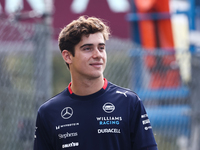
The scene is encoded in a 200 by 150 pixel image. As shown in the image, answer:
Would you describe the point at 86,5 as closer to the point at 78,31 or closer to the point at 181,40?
the point at 181,40

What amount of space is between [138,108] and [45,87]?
1868 millimetres

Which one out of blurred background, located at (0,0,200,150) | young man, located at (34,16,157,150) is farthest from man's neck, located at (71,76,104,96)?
blurred background, located at (0,0,200,150)

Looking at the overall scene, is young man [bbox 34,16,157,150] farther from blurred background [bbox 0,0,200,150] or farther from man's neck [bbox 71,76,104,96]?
blurred background [bbox 0,0,200,150]

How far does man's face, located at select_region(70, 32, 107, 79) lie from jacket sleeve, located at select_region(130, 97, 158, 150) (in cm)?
39

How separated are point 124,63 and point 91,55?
3.27 meters

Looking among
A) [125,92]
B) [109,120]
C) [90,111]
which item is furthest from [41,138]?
[125,92]

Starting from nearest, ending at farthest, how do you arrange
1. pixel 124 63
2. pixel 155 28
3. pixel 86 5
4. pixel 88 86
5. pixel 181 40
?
pixel 88 86, pixel 124 63, pixel 155 28, pixel 181 40, pixel 86 5

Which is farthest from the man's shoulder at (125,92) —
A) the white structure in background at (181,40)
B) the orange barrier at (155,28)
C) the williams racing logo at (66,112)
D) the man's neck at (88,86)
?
the orange barrier at (155,28)

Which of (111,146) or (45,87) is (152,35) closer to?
(45,87)

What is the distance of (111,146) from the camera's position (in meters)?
2.77

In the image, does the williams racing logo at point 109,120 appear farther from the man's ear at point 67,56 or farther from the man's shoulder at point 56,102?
the man's ear at point 67,56

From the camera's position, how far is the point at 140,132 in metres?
2.79

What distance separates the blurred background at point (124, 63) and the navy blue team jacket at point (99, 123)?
2.67ft

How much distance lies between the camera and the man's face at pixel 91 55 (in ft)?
9.37
